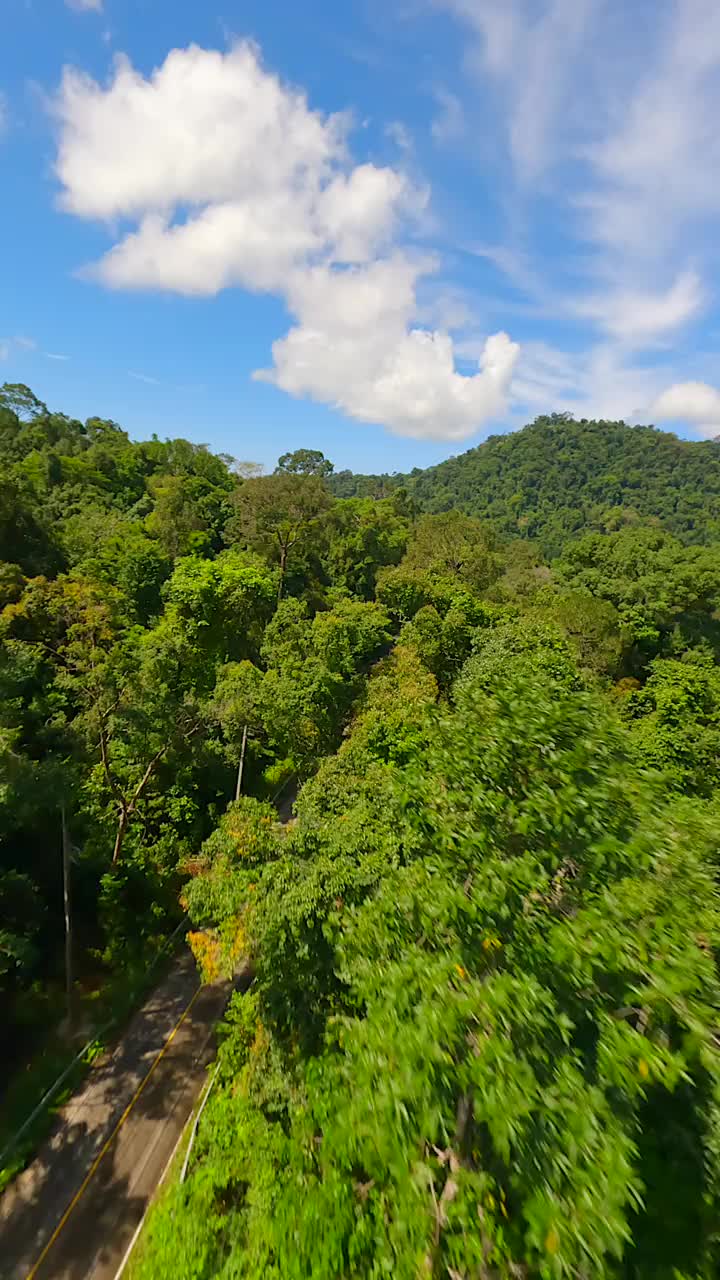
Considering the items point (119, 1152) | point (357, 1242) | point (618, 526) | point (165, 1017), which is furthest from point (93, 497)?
point (618, 526)

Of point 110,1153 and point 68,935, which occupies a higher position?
point 68,935

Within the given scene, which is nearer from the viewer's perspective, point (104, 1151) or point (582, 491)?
point (104, 1151)

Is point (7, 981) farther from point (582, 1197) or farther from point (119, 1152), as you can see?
point (582, 1197)

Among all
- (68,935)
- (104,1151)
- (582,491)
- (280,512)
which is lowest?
(104,1151)

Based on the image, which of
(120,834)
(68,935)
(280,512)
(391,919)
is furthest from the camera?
(280,512)

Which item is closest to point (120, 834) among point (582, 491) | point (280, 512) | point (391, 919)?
point (391, 919)

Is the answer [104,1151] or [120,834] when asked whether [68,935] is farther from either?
[104,1151]
